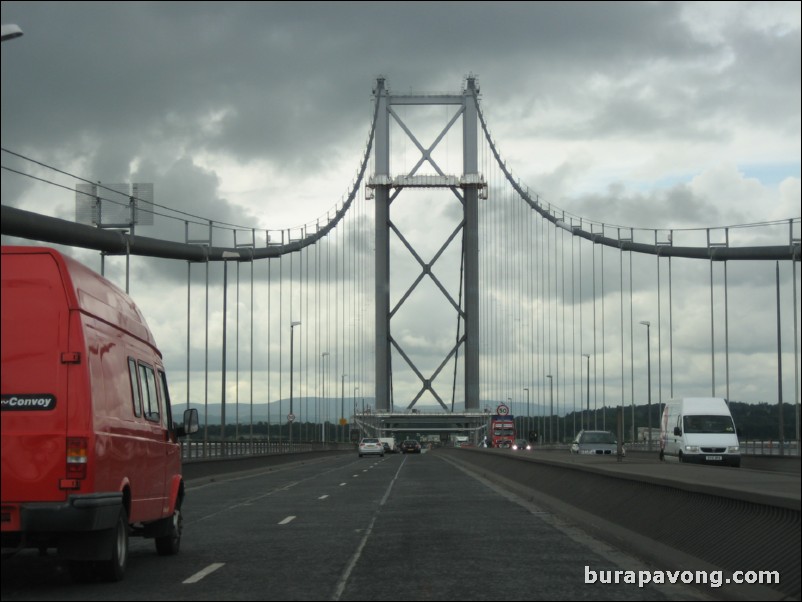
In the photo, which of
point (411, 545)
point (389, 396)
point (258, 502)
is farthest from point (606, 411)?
point (411, 545)

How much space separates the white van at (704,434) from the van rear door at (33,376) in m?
32.6

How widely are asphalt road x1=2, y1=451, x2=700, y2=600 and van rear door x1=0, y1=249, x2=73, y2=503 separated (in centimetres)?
101

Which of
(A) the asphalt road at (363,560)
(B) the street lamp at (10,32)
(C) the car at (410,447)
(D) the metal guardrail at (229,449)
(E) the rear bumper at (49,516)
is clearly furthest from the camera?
(C) the car at (410,447)

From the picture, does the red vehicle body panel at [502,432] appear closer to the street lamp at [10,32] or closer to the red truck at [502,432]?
the red truck at [502,432]

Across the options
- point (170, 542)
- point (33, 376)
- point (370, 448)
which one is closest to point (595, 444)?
point (370, 448)

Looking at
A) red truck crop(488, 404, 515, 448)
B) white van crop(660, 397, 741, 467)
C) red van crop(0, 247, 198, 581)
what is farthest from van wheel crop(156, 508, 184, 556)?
red truck crop(488, 404, 515, 448)

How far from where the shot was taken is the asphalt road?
10477mm

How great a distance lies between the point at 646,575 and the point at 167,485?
524cm

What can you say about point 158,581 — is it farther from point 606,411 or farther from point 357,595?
point 606,411

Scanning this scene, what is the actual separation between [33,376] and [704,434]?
3324 cm

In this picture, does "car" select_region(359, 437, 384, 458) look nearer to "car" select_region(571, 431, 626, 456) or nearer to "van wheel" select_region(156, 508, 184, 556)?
"car" select_region(571, 431, 626, 456)

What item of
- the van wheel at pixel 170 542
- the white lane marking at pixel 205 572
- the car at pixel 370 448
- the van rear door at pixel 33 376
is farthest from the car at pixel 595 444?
the van rear door at pixel 33 376

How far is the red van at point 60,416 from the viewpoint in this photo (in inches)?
400

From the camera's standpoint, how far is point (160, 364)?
1430 cm
